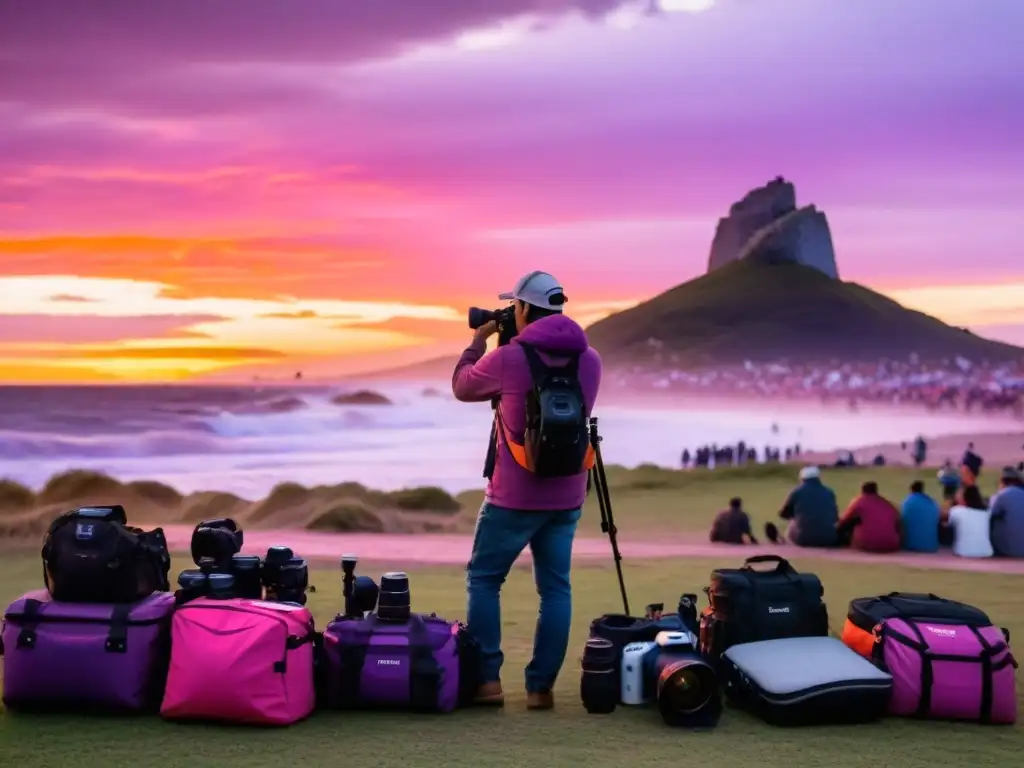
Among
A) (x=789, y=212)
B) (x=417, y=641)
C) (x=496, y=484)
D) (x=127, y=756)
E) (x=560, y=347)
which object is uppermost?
(x=789, y=212)

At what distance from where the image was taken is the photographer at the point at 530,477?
15.1ft

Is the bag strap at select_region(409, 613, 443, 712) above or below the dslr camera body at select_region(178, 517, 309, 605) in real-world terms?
below

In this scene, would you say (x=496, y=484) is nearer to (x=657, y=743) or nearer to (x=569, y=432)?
(x=569, y=432)

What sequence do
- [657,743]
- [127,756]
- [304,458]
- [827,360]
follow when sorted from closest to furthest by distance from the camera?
[127,756]
[657,743]
[304,458]
[827,360]

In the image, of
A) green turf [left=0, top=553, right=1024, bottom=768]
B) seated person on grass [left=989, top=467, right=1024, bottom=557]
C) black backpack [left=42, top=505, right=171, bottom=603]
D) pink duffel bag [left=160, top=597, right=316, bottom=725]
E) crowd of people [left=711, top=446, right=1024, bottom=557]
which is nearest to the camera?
green turf [left=0, top=553, right=1024, bottom=768]

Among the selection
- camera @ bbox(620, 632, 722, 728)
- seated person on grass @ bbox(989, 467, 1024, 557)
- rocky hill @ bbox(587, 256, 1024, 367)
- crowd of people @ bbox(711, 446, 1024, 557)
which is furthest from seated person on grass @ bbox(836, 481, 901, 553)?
rocky hill @ bbox(587, 256, 1024, 367)

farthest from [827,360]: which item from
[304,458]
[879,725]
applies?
[879,725]

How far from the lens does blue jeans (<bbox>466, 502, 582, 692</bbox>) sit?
468 cm

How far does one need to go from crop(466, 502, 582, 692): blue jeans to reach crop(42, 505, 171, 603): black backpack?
1280 mm

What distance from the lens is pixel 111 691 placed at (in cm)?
444

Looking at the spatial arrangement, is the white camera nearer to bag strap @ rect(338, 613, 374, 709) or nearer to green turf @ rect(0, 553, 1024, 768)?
green turf @ rect(0, 553, 1024, 768)

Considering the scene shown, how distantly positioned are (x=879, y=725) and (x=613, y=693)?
100 cm

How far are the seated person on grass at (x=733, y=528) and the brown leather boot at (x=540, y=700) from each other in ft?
21.3

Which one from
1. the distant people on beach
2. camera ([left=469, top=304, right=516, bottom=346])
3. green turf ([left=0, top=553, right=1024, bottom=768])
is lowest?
green turf ([left=0, top=553, right=1024, bottom=768])
